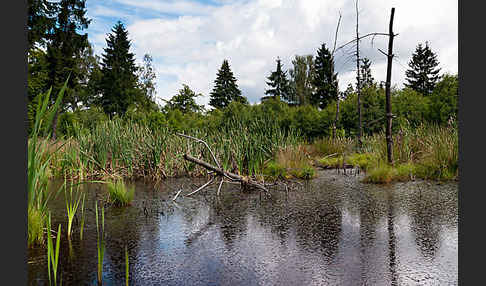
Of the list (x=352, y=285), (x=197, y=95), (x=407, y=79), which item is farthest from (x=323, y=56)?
(x=352, y=285)

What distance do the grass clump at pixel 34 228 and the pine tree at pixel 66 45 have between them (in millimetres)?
24183

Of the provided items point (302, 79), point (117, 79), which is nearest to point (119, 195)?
point (117, 79)

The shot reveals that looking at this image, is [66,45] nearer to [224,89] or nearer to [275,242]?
[224,89]

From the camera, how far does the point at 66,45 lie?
2644cm

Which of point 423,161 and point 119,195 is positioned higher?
point 423,161

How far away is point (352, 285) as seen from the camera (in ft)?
6.61

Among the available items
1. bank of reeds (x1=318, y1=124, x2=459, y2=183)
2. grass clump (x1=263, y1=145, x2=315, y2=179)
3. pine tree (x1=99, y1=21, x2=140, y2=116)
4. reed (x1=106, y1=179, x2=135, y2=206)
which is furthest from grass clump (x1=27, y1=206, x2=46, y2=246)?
pine tree (x1=99, y1=21, x2=140, y2=116)

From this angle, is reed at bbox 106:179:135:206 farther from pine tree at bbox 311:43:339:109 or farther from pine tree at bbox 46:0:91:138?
pine tree at bbox 311:43:339:109

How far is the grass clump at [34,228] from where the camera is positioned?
2863 mm

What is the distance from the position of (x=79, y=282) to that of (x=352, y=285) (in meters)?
1.76

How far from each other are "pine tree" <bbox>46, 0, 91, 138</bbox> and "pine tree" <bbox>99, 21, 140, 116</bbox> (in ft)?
23.4

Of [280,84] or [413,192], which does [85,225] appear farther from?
[280,84]

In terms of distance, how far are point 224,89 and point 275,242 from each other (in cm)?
4164

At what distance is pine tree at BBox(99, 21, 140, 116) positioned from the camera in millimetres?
35219
